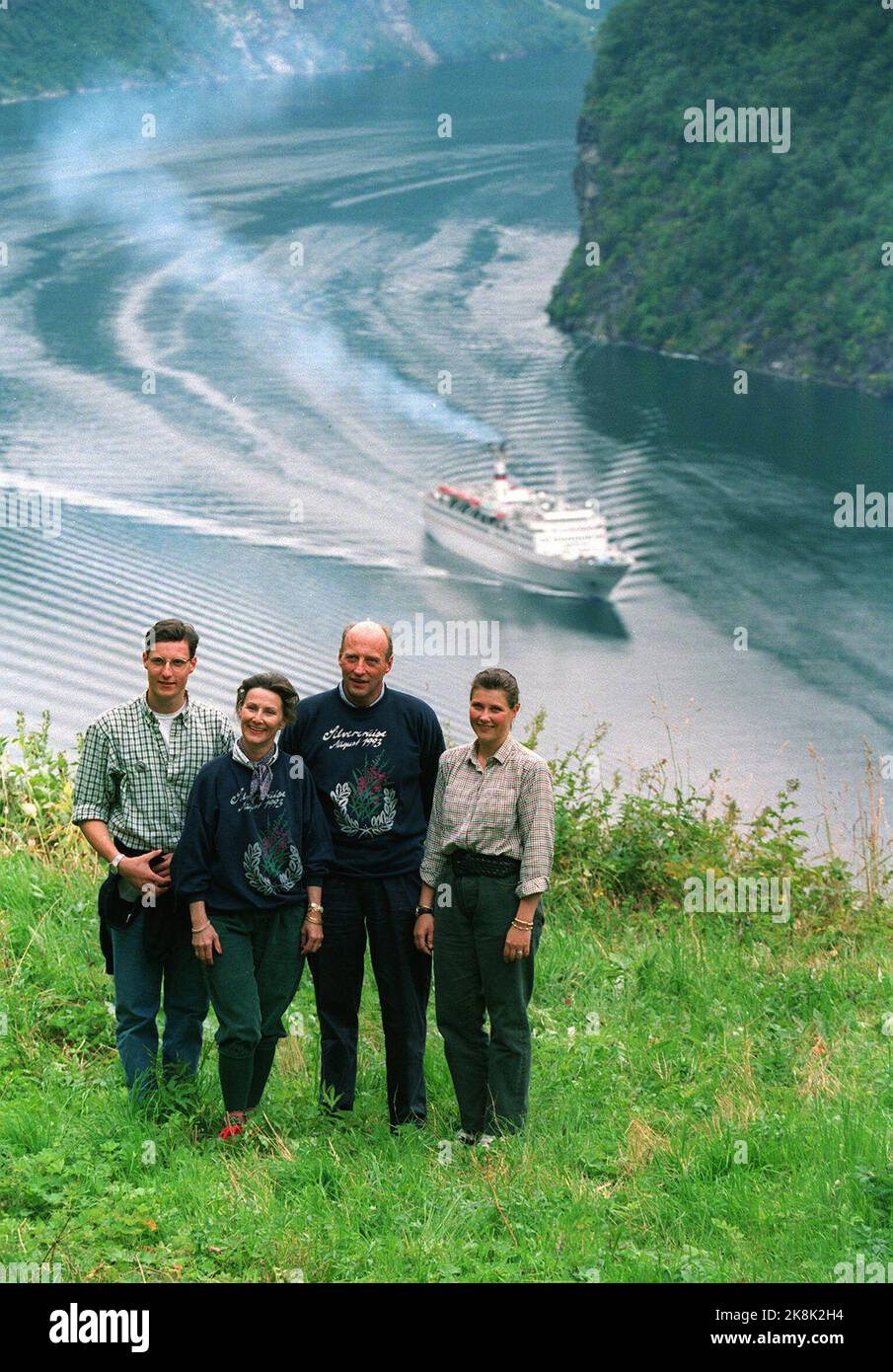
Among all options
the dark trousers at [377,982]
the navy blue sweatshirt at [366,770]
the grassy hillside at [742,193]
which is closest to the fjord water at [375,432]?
the grassy hillside at [742,193]

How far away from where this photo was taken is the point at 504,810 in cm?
408

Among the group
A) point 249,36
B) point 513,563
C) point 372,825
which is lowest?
point 372,825

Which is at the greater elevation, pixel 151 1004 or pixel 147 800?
pixel 147 800

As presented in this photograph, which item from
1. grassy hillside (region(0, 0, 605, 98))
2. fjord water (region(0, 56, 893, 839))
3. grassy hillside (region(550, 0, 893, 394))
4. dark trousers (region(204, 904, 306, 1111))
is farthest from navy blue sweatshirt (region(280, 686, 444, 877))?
grassy hillside (region(0, 0, 605, 98))

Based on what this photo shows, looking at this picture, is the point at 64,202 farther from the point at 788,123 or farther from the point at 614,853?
the point at 614,853

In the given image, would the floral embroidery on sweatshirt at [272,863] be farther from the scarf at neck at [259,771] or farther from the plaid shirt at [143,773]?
the plaid shirt at [143,773]

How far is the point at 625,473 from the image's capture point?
3453cm

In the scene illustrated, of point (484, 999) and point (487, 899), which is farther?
point (484, 999)

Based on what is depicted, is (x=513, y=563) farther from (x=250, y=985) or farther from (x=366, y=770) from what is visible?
(x=250, y=985)

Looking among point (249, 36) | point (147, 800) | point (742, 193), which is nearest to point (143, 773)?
point (147, 800)

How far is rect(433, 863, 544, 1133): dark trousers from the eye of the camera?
412 centimetres

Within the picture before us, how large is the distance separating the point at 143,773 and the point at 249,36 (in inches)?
→ 1602

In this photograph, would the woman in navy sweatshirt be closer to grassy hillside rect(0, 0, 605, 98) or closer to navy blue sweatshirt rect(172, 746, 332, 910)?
navy blue sweatshirt rect(172, 746, 332, 910)

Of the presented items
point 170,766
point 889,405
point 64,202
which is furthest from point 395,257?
point 170,766
